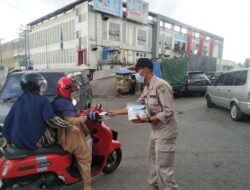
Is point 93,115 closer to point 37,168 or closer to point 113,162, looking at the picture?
point 37,168

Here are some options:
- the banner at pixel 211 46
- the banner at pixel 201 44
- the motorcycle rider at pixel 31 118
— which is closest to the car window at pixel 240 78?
the motorcycle rider at pixel 31 118

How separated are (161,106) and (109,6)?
40.8m

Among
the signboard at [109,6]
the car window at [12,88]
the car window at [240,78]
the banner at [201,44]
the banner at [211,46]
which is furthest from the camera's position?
the banner at [211,46]

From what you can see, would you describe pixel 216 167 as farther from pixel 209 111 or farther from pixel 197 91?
pixel 197 91

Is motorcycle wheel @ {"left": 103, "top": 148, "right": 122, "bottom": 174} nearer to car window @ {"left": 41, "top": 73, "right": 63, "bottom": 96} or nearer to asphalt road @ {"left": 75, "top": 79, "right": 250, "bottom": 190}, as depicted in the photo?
asphalt road @ {"left": 75, "top": 79, "right": 250, "bottom": 190}

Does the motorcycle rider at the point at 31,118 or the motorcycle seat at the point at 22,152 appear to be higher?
the motorcycle rider at the point at 31,118

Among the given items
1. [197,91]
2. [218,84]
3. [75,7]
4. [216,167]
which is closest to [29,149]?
[216,167]

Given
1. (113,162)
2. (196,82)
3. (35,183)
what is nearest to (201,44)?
(196,82)

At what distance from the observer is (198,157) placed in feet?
18.1

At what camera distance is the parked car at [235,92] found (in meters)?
8.70

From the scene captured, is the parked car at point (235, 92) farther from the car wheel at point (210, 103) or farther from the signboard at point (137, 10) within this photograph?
the signboard at point (137, 10)

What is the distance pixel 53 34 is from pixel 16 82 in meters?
47.2

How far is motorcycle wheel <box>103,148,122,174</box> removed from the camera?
15.2 ft

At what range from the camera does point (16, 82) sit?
271 inches
